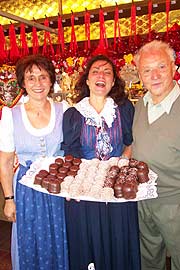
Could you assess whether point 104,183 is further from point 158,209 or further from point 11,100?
point 11,100

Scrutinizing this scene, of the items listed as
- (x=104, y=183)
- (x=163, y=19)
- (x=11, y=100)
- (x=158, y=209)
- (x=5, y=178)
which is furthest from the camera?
(x=163, y=19)

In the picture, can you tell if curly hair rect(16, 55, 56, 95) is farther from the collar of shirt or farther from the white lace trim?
the collar of shirt

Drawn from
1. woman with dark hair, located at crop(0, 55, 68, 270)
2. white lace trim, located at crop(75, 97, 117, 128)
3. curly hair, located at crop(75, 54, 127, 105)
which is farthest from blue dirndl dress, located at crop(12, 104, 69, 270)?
curly hair, located at crop(75, 54, 127, 105)

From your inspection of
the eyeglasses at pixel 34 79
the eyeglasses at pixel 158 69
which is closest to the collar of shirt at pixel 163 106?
the eyeglasses at pixel 158 69

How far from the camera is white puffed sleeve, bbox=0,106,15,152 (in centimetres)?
169

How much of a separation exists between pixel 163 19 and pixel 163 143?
80.4 inches

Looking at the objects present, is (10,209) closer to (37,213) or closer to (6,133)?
(37,213)

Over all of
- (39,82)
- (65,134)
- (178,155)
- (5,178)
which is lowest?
(5,178)

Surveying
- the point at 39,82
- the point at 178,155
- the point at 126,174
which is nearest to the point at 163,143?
the point at 178,155

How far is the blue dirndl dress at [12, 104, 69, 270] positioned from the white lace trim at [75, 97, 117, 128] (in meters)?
0.16

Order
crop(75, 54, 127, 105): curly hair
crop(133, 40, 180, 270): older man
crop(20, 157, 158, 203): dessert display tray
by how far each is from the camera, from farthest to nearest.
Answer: crop(75, 54, 127, 105): curly hair, crop(133, 40, 180, 270): older man, crop(20, 157, 158, 203): dessert display tray

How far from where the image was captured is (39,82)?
1.72 metres

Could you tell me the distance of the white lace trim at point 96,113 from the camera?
1.72m

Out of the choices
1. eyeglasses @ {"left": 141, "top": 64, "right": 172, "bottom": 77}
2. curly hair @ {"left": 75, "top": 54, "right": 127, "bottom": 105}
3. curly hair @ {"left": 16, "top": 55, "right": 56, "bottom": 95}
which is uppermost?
curly hair @ {"left": 16, "top": 55, "right": 56, "bottom": 95}
